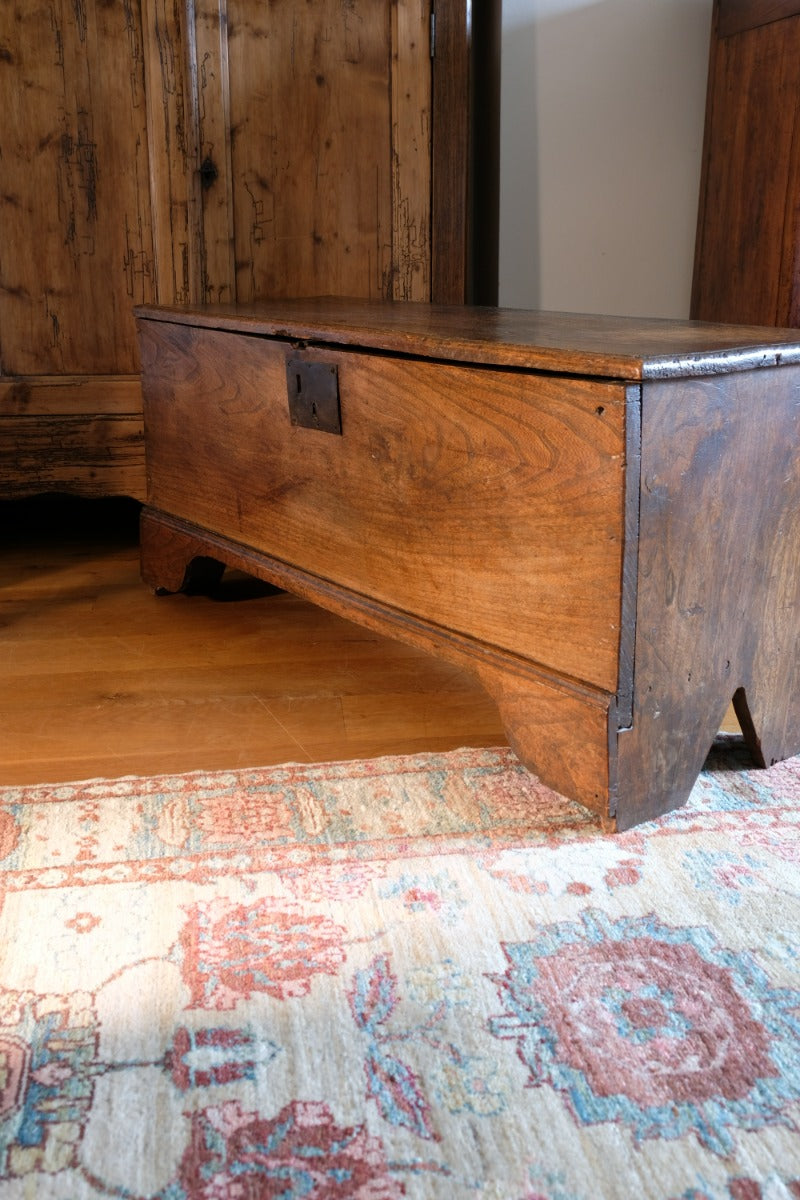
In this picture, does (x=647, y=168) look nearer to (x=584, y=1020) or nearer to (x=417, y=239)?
(x=417, y=239)

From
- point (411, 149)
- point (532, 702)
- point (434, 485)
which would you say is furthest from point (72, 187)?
point (532, 702)

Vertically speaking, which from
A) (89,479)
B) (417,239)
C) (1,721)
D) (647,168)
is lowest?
(1,721)

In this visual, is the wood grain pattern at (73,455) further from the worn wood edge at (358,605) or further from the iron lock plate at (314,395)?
the iron lock plate at (314,395)

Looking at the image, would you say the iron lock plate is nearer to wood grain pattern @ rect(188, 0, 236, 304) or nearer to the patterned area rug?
the patterned area rug

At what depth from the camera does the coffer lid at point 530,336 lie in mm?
1135

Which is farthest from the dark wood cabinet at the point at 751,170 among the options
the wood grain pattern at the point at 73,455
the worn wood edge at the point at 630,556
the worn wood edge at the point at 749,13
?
the worn wood edge at the point at 630,556

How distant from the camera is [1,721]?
1.58m

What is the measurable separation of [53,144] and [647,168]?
1.37 meters

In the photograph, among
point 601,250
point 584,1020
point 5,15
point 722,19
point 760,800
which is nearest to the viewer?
point 584,1020

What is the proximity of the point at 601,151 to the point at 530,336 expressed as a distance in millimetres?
1590

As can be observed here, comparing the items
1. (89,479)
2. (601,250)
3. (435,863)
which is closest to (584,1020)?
(435,863)

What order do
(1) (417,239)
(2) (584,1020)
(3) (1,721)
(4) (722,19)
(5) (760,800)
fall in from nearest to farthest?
(2) (584,1020) → (5) (760,800) → (3) (1,721) → (1) (417,239) → (4) (722,19)

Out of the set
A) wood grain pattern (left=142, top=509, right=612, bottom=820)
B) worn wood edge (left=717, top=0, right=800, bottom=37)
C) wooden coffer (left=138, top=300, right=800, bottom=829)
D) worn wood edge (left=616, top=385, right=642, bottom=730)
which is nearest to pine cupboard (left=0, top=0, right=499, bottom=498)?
worn wood edge (left=717, top=0, right=800, bottom=37)

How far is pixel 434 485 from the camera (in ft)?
4.64
